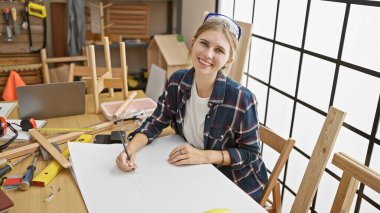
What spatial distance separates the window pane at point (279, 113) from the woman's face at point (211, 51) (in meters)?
0.82

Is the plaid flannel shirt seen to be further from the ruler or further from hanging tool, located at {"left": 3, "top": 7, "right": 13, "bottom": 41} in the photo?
hanging tool, located at {"left": 3, "top": 7, "right": 13, "bottom": 41}

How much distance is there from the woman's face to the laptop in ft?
2.14

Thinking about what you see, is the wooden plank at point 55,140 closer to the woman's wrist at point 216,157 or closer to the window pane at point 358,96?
the woman's wrist at point 216,157

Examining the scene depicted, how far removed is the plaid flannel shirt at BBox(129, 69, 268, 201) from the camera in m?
1.26

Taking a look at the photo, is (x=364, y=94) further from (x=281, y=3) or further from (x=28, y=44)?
(x=28, y=44)

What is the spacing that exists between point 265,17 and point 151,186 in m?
1.47

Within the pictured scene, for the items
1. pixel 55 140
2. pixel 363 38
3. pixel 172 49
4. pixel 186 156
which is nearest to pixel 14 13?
pixel 172 49

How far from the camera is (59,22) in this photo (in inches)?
122

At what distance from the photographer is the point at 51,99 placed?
1.57 m

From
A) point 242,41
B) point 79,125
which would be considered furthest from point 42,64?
point 242,41

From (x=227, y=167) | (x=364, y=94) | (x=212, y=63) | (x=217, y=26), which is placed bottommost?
(x=227, y=167)

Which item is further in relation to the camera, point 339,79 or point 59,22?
point 59,22

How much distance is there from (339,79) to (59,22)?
2.50 meters

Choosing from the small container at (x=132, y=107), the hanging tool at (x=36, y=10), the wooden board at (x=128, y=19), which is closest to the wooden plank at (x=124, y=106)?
the small container at (x=132, y=107)
